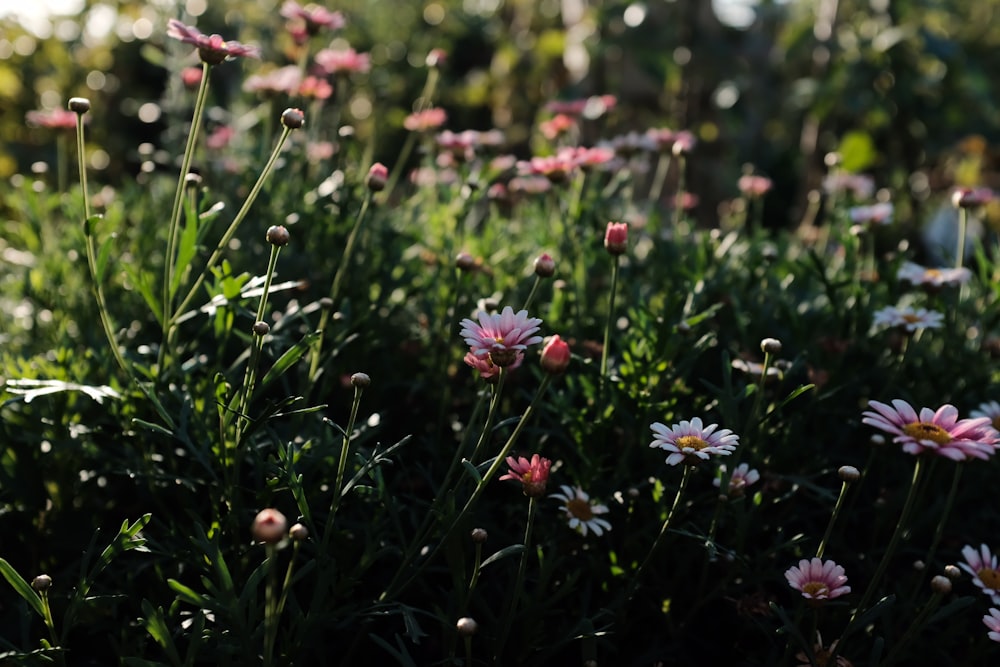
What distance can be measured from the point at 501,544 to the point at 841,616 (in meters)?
0.57

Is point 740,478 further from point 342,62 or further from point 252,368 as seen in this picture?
point 342,62

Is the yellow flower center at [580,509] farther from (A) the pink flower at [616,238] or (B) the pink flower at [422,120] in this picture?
(B) the pink flower at [422,120]

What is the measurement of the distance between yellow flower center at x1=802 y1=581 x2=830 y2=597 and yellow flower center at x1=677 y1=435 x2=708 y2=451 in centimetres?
24

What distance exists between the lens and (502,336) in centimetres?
122

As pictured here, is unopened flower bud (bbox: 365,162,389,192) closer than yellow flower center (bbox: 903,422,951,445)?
No

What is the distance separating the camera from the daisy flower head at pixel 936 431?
114cm

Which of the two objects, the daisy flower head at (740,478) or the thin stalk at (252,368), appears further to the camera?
the daisy flower head at (740,478)

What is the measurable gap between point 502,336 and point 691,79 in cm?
378

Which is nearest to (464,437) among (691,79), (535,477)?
(535,477)

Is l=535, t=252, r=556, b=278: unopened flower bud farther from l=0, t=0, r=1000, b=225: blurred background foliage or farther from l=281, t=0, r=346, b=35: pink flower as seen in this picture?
l=0, t=0, r=1000, b=225: blurred background foliage

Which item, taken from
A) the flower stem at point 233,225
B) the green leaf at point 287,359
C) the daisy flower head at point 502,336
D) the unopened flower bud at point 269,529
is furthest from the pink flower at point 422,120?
the unopened flower bud at point 269,529

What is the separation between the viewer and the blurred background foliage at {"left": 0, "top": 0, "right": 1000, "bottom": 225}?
454 centimetres

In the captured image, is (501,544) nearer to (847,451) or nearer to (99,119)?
(847,451)

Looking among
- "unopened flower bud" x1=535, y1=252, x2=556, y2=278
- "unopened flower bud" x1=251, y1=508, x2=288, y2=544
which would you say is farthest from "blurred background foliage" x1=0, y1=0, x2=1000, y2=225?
"unopened flower bud" x1=251, y1=508, x2=288, y2=544
